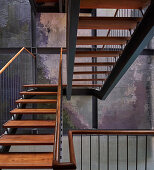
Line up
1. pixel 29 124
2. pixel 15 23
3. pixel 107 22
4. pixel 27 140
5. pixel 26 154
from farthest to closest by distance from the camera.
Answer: pixel 15 23 < pixel 29 124 < pixel 27 140 < pixel 26 154 < pixel 107 22

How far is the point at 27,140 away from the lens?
293 cm

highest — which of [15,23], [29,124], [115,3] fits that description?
[15,23]

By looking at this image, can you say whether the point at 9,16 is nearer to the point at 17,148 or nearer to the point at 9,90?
the point at 9,90

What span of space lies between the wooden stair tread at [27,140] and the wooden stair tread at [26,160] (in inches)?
6.2

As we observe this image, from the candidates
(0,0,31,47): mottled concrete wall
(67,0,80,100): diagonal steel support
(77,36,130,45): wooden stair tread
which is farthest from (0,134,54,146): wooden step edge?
(0,0,31,47): mottled concrete wall

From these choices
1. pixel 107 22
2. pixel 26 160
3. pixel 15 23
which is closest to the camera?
pixel 107 22

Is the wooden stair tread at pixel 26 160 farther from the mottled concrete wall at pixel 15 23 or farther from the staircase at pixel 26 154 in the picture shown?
the mottled concrete wall at pixel 15 23

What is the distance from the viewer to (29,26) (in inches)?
269

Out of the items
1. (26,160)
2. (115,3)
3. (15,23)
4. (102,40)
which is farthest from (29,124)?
(15,23)

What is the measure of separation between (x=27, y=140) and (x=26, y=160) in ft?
1.22

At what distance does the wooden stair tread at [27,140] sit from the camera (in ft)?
9.28

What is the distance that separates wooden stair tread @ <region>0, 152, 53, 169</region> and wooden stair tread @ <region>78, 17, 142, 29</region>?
1.86 m

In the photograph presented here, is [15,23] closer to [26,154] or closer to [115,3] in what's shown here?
[26,154]

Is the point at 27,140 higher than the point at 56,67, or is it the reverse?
the point at 56,67
